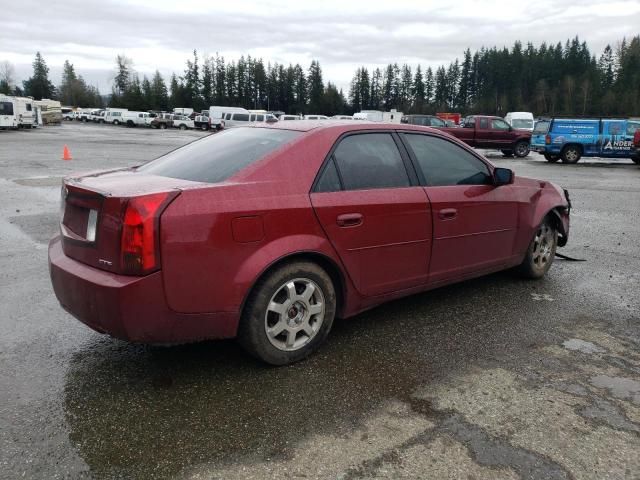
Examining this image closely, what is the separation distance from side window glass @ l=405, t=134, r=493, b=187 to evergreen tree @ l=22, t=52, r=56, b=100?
12117 cm

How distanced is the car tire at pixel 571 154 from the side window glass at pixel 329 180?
20.9 meters

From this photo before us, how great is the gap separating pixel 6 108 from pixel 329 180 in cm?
4391

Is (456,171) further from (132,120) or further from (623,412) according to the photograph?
(132,120)

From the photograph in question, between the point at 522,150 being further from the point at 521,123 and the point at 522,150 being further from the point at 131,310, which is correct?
the point at 131,310

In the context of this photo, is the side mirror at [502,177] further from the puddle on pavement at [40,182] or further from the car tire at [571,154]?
the car tire at [571,154]

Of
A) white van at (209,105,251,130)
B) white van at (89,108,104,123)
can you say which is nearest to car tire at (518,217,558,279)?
white van at (209,105,251,130)

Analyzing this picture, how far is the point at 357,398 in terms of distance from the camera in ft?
10.1

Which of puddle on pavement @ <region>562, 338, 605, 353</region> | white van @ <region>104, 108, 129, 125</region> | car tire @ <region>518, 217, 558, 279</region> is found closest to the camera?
puddle on pavement @ <region>562, 338, 605, 353</region>

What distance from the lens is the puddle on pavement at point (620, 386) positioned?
126 inches

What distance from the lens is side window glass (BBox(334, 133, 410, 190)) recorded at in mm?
3695

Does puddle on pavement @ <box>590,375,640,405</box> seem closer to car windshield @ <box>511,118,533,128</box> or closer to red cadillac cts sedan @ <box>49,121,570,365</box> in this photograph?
red cadillac cts sedan @ <box>49,121,570,365</box>

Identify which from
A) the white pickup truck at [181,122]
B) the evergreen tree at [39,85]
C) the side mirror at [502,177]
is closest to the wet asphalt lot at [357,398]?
the side mirror at [502,177]

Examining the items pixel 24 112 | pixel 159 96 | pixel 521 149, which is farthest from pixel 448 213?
pixel 159 96

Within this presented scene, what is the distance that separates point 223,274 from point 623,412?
2396 mm
